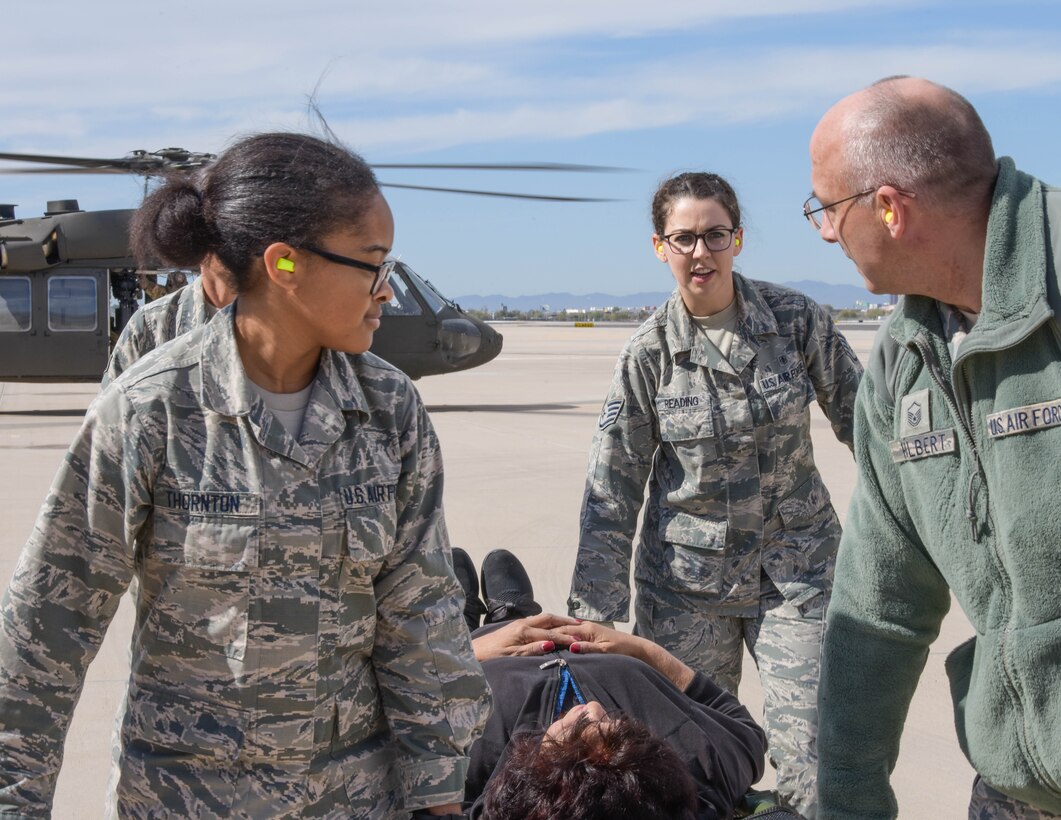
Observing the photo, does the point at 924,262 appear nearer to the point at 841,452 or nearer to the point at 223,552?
the point at 223,552

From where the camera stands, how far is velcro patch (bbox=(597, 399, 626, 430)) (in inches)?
153

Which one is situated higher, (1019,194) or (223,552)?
(1019,194)

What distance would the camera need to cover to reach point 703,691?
3512mm

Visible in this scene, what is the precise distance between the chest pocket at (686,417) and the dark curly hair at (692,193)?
53 centimetres

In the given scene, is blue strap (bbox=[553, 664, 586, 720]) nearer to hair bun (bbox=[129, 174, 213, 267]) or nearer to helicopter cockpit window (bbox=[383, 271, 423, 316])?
hair bun (bbox=[129, 174, 213, 267])

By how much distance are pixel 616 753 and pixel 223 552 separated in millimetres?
953

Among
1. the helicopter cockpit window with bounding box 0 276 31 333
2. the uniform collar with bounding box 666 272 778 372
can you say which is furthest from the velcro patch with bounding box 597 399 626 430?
the helicopter cockpit window with bounding box 0 276 31 333

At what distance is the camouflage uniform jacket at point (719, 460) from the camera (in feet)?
12.4

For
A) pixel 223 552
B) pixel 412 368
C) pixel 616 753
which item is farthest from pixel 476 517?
pixel 412 368

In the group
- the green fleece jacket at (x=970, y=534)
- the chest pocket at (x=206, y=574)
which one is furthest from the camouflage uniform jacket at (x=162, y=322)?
the green fleece jacket at (x=970, y=534)

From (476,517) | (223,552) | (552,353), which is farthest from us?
(552,353)

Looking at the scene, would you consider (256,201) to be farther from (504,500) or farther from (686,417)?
(504,500)

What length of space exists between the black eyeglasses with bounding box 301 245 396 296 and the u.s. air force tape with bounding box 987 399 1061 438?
992 mm

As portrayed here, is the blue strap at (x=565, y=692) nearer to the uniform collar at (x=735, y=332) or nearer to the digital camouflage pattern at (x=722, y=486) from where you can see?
the digital camouflage pattern at (x=722, y=486)
